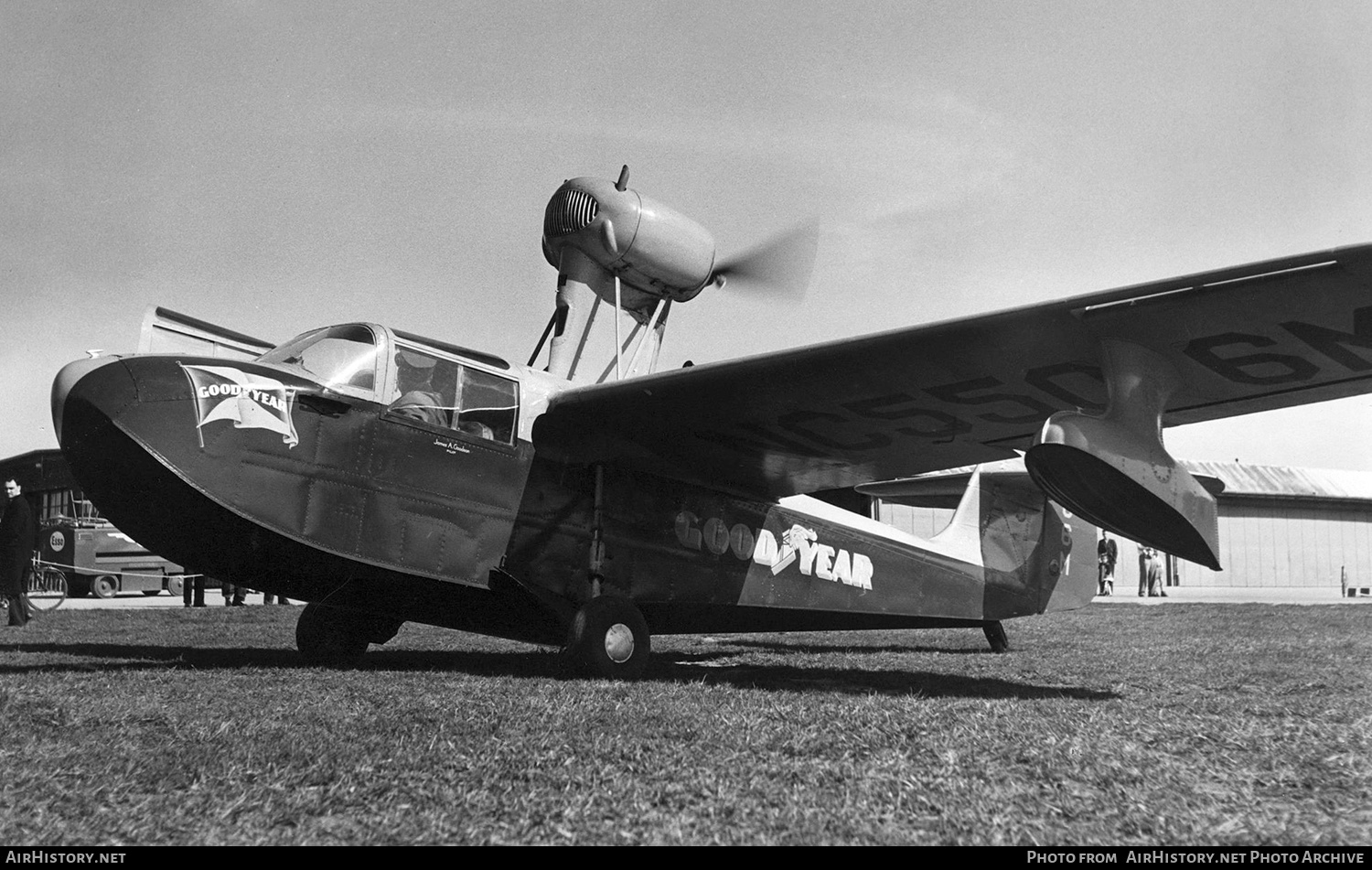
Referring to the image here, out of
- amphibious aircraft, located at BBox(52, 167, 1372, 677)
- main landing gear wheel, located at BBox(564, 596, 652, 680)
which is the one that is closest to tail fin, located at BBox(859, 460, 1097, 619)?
amphibious aircraft, located at BBox(52, 167, 1372, 677)

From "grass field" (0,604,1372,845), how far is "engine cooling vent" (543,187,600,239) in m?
4.39

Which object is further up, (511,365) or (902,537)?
(511,365)

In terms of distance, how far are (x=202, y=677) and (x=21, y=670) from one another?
178 cm

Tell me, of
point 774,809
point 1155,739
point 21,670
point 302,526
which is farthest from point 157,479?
point 1155,739

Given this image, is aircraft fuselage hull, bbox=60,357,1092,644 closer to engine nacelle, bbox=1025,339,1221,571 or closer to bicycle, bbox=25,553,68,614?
engine nacelle, bbox=1025,339,1221,571

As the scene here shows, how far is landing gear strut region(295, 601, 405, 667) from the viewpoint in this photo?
356 inches

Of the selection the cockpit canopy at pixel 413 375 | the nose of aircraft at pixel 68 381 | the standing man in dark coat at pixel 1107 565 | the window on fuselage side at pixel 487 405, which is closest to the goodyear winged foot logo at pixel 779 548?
the window on fuselage side at pixel 487 405

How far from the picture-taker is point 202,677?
6996 mm

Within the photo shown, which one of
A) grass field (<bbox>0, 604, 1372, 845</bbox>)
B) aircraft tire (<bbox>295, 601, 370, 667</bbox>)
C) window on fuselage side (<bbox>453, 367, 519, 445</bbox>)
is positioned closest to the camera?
grass field (<bbox>0, 604, 1372, 845</bbox>)

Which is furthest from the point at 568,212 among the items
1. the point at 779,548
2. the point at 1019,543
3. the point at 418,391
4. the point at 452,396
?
the point at 1019,543

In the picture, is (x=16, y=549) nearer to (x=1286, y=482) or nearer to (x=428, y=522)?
(x=428, y=522)

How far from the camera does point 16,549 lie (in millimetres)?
13953

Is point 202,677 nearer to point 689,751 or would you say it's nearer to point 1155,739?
point 689,751

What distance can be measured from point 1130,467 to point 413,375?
5006 mm
